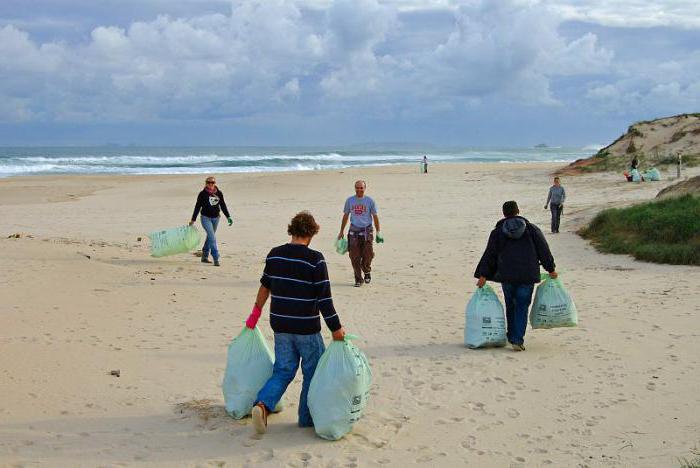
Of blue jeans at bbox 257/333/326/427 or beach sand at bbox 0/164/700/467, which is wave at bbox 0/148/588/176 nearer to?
beach sand at bbox 0/164/700/467

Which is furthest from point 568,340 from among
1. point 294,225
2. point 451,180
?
point 451,180

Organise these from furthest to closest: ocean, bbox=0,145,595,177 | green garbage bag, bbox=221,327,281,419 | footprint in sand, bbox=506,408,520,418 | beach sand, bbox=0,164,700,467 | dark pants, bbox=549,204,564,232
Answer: ocean, bbox=0,145,595,177
dark pants, bbox=549,204,564,232
footprint in sand, bbox=506,408,520,418
green garbage bag, bbox=221,327,281,419
beach sand, bbox=0,164,700,467

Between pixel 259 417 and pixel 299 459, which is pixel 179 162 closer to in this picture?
pixel 259 417

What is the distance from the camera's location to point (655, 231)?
14.4 m

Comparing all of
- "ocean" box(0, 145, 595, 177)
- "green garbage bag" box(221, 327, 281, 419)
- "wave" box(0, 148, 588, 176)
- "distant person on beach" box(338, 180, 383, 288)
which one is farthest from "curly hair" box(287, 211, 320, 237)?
"wave" box(0, 148, 588, 176)

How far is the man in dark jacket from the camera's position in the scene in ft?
24.6

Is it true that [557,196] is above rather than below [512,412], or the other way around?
above

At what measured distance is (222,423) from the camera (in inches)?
217

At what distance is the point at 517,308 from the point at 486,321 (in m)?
0.35

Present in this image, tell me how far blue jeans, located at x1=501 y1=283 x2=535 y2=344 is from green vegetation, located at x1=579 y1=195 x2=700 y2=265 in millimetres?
6646

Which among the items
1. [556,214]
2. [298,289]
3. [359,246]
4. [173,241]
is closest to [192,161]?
[556,214]

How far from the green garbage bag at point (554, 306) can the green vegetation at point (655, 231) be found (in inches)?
242

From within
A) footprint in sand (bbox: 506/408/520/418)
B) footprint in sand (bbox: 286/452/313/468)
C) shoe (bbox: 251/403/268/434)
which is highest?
shoe (bbox: 251/403/268/434)

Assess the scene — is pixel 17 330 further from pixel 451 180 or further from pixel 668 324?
pixel 451 180
